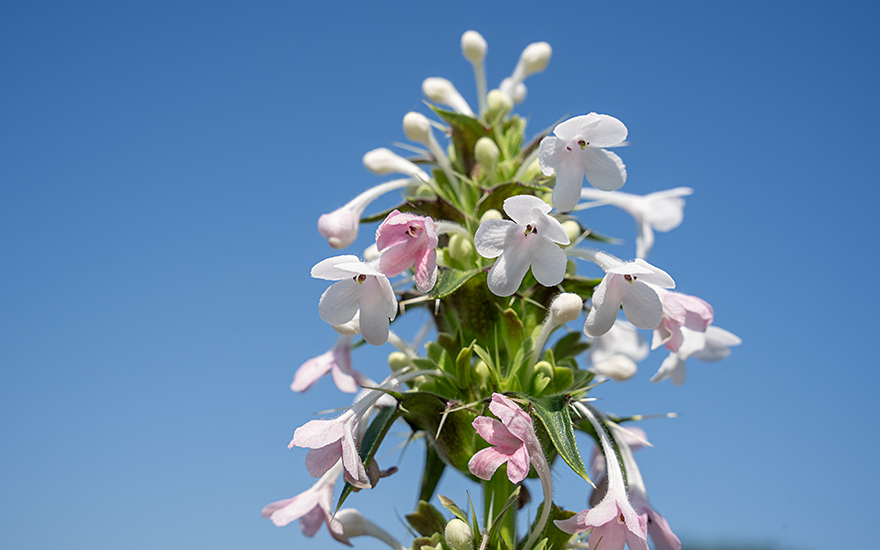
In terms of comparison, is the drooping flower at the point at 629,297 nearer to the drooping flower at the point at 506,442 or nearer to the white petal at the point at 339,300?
the drooping flower at the point at 506,442

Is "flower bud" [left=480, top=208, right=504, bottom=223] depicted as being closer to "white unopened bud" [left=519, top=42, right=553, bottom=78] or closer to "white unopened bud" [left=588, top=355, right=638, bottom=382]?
"white unopened bud" [left=588, top=355, right=638, bottom=382]

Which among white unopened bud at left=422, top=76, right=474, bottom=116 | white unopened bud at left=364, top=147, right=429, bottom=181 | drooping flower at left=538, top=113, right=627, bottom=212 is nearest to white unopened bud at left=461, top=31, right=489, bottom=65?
white unopened bud at left=422, top=76, right=474, bottom=116

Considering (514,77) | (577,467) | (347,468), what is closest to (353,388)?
(347,468)

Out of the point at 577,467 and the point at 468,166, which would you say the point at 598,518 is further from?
the point at 468,166

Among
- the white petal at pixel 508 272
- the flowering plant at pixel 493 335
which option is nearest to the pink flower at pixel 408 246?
the flowering plant at pixel 493 335

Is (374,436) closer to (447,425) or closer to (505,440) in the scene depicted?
(447,425)

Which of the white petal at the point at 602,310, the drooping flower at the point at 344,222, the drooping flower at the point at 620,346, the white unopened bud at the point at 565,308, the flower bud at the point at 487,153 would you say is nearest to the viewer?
the white petal at the point at 602,310
